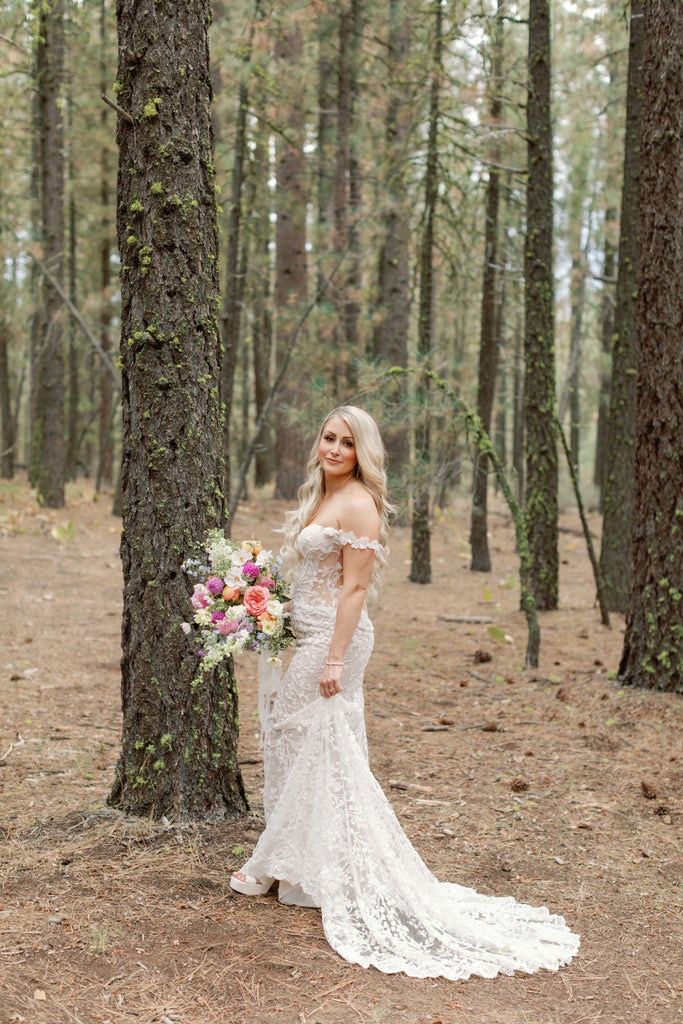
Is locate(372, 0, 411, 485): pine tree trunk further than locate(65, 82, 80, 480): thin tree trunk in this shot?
No

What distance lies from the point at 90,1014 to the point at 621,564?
8.29 meters

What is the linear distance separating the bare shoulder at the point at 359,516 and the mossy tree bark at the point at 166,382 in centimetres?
71

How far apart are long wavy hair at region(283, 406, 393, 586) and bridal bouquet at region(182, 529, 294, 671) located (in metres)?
0.23

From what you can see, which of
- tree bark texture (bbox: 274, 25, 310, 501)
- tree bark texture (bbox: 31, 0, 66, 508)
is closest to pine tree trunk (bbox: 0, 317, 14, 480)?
tree bark texture (bbox: 31, 0, 66, 508)

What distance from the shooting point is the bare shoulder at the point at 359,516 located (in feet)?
12.6

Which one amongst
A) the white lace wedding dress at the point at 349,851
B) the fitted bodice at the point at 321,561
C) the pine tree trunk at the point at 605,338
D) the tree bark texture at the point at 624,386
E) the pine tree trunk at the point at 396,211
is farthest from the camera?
the pine tree trunk at the point at 605,338

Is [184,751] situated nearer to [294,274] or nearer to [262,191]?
[294,274]

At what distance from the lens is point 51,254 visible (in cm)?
1458

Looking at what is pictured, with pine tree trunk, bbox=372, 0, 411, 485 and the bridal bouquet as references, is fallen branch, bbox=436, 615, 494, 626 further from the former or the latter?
the bridal bouquet

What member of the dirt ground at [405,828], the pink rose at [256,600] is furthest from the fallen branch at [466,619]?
the pink rose at [256,600]

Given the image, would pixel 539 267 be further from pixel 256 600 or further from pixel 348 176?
pixel 256 600

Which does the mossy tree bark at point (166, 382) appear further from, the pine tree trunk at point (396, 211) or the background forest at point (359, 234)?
the pine tree trunk at point (396, 211)

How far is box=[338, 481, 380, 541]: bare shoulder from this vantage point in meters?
3.84

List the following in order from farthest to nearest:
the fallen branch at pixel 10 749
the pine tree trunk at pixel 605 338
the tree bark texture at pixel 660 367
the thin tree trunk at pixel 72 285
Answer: the pine tree trunk at pixel 605 338 → the thin tree trunk at pixel 72 285 → the tree bark texture at pixel 660 367 → the fallen branch at pixel 10 749
